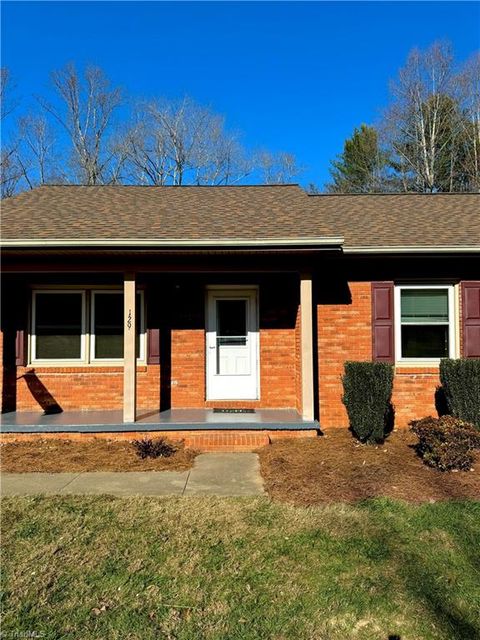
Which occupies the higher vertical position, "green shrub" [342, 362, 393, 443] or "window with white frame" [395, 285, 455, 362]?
"window with white frame" [395, 285, 455, 362]

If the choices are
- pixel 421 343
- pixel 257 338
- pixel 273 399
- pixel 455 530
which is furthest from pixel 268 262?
pixel 455 530

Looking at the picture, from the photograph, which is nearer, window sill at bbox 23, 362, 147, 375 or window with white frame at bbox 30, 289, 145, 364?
window sill at bbox 23, 362, 147, 375

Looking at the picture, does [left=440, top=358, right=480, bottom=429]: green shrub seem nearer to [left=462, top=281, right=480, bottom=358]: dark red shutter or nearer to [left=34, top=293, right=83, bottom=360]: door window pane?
[left=462, top=281, right=480, bottom=358]: dark red shutter

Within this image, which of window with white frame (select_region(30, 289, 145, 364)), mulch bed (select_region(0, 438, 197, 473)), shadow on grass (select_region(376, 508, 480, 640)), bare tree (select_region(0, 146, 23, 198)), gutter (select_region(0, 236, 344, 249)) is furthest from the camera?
bare tree (select_region(0, 146, 23, 198))

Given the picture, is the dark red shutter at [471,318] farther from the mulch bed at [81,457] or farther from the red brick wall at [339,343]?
the mulch bed at [81,457]

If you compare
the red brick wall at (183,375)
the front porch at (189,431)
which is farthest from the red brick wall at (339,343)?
the front porch at (189,431)

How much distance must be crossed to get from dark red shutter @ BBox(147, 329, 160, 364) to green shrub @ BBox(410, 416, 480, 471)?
4467 mm

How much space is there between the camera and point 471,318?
7969 mm

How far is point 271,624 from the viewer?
2.79 metres

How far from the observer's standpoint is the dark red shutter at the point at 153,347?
8.42 meters

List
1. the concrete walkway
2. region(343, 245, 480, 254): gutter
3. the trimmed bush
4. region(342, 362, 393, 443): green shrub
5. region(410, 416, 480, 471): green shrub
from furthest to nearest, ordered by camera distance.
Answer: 1. region(343, 245, 480, 254): gutter
2. region(342, 362, 393, 443): green shrub
3. the trimmed bush
4. region(410, 416, 480, 471): green shrub
5. the concrete walkway

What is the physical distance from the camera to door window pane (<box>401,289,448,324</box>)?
321 inches

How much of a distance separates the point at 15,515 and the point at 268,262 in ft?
15.7

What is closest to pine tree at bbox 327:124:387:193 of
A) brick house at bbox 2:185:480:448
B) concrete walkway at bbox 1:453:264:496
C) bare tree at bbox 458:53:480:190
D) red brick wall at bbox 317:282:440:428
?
bare tree at bbox 458:53:480:190
